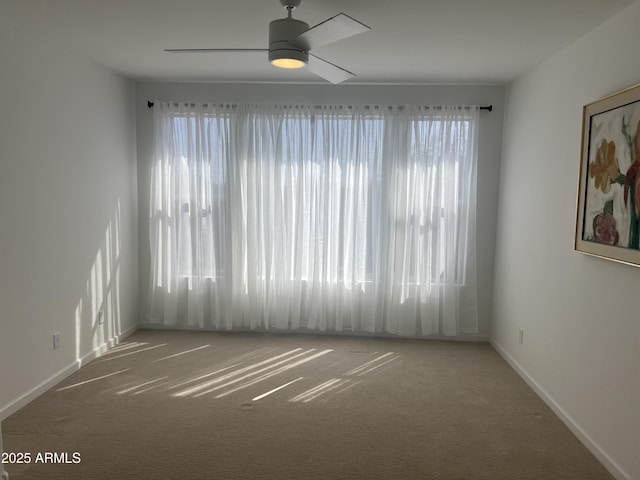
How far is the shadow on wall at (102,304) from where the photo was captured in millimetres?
3756

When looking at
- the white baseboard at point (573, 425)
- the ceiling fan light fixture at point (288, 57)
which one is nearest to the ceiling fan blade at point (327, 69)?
the ceiling fan light fixture at point (288, 57)

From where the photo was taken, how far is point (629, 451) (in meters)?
2.33

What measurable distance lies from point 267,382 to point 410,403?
3.56 feet

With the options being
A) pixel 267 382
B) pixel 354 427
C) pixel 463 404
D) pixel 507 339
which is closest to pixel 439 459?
pixel 354 427

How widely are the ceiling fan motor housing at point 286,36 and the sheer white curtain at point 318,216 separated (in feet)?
6.92

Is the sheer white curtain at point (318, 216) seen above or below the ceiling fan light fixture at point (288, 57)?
below

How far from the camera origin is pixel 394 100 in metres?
4.50

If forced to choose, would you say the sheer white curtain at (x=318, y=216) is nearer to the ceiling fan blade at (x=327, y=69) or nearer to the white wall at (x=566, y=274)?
the white wall at (x=566, y=274)

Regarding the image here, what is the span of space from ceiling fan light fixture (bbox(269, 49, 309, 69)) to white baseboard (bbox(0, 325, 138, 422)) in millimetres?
2683

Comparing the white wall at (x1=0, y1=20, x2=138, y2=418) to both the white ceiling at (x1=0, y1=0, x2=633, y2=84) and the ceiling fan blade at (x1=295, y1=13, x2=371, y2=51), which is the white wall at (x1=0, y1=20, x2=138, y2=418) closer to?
the white ceiling at (x1=0, y1=0, x2=633, y2=84)

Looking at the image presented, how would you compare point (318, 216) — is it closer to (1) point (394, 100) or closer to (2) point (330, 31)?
(1) point (394, 100)

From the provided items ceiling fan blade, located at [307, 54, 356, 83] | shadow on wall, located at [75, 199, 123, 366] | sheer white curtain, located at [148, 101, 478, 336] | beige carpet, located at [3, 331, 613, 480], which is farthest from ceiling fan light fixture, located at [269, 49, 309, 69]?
shadow on wall, located at [75, 199, 123, 366]

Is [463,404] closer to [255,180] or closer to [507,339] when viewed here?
[507,339]

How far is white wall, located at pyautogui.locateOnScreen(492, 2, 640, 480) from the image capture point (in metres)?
2.43
